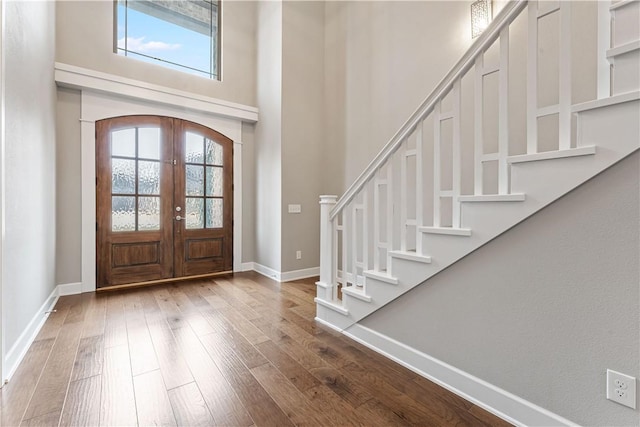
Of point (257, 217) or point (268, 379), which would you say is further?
point (257, 217)

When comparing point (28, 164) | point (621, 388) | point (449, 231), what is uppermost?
point (28, 164)

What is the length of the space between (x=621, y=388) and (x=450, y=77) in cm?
161

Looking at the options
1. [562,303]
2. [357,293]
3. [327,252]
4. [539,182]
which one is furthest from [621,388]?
[327,252]

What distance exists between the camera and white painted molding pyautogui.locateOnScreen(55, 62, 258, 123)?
3.22m

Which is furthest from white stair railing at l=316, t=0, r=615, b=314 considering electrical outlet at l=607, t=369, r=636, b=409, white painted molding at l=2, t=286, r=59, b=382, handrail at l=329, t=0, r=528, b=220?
white painted molding at l=2, t=286, r=59, b=382

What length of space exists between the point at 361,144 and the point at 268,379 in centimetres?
288

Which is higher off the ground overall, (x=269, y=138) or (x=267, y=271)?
(x=269, y=138)

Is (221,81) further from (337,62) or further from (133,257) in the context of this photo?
(133,257)

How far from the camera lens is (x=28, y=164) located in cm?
222

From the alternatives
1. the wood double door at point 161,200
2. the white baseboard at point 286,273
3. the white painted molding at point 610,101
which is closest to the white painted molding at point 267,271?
the white baseboard at point 286,273

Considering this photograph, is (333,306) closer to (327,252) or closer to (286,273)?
(327,252)

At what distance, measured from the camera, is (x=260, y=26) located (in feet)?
14.7

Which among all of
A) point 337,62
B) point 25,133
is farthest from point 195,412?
point 337,62

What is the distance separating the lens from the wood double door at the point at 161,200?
3557 millimetres
